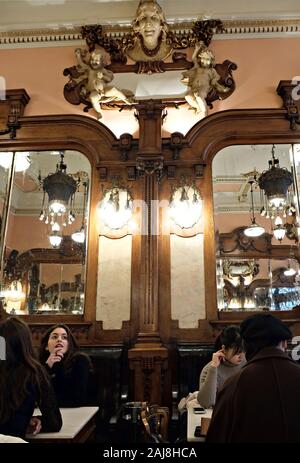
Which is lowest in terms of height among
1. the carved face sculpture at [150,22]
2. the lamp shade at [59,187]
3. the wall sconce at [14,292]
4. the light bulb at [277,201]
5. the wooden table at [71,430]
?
the wooden table at [71,430]

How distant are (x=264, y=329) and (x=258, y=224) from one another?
271 centimetres

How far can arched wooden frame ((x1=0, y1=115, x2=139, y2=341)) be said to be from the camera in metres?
3.86

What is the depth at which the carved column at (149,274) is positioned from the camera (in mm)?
3357

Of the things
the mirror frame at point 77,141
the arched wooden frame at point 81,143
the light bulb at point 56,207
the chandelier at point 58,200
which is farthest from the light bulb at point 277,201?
the light bulb at point 56,207

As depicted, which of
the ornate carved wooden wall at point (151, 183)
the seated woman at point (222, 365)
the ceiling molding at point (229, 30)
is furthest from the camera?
the ceiling molding at point (229, 30)

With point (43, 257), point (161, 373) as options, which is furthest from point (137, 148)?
point (161, 373)

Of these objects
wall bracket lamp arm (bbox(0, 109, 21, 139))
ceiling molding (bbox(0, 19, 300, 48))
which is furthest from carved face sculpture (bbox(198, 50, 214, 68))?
wall bracket lamp arm (bbox(0, 109, 21, 139))

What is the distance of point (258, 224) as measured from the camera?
13.1ft

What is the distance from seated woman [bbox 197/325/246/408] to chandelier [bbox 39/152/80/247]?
221cm

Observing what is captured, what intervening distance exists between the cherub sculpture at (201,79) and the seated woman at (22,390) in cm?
310

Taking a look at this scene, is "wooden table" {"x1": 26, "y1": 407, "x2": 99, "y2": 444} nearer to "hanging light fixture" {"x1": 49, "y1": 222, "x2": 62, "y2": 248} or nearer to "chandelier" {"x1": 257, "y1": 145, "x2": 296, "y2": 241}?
"hanging light fixture" {"x1": 49, "y1": 222, "x2": 62, "y2": 248}

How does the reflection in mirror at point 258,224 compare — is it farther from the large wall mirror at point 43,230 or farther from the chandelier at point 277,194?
the large wall mirror at point 43,230

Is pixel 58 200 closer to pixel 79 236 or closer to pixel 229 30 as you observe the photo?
pixel 79 236

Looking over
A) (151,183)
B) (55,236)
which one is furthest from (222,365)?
(55,236)
